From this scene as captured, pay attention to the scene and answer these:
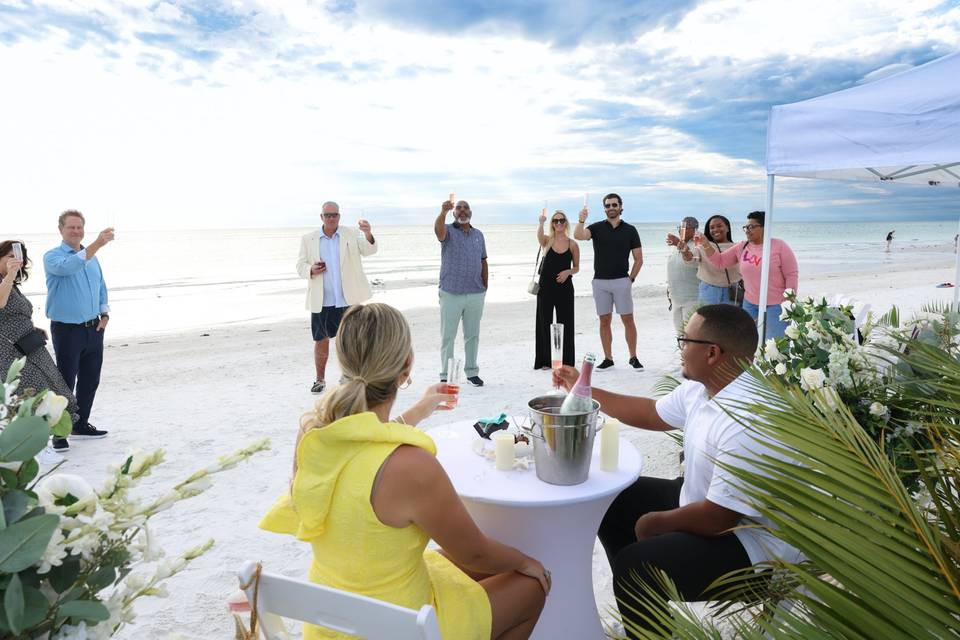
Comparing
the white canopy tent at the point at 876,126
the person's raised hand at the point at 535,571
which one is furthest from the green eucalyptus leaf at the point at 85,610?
the white canopy tent at the point at 876,126

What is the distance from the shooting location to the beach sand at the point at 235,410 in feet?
10.9

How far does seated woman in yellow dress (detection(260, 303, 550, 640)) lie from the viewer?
1740mm

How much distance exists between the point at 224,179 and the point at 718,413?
221 feet

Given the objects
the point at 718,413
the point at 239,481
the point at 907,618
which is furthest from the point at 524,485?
the point at 239,481

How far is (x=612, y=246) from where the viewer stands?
725 centimetres

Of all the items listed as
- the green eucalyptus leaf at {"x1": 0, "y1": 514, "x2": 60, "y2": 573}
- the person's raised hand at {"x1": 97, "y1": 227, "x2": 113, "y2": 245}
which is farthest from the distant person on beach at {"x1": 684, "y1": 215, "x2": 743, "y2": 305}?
the green eucalyptus leaf at {"x1": 0, "y1": 514, "x2": 60, "y2": 573}

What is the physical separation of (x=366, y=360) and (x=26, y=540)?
130 cm

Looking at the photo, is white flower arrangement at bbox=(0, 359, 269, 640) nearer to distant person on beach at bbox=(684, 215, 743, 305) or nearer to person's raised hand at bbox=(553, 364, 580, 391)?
person's raised hand at bbox=(553, 364, 580, 391)

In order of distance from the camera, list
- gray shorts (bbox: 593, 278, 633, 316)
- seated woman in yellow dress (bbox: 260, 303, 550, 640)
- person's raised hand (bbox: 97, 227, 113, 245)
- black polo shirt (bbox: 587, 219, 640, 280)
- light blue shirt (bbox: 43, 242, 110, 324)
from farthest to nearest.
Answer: gray shorts (bbox: 593, 278, 633, 316)
black polo shirt (bbox: 587, 219, 640, 280)
person's raised hand (bbox: 97, 227, 113, 245)
light blue shirt (bbox: 43, 242, 110, 324)
seated woman in yellow dress (bbox: 260, 303, 550, 640)

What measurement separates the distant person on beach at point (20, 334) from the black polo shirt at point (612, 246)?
17.8 feet

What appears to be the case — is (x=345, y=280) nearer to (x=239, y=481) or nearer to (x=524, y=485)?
(x=239, y=481)

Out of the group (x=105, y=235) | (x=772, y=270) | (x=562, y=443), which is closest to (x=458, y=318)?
(x=772, y=270)

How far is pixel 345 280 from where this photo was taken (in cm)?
686

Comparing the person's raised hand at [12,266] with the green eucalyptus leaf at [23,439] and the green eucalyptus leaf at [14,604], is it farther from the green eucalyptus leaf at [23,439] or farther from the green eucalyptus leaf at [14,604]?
the green eucalyptus leaf at [14,604]
